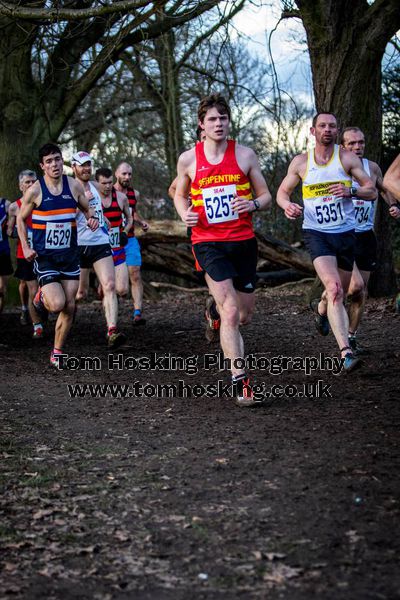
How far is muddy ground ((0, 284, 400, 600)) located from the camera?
3.85 meters

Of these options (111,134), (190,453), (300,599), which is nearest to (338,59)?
(190,453)

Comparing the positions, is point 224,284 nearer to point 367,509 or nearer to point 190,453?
point 190,453

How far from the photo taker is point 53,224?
9.67 meters

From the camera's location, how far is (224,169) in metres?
7.45

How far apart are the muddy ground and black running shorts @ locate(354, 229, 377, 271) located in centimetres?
96

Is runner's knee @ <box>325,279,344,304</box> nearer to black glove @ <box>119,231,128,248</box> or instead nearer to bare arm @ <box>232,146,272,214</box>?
bare arm @ <box>232,146,272,214</box>

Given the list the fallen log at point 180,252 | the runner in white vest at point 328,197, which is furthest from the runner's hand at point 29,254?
the fallen log at point 180,252

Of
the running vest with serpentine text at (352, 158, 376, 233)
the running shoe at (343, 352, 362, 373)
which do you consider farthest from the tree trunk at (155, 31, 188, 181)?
the running shoe at (343, 352, 362, 373)

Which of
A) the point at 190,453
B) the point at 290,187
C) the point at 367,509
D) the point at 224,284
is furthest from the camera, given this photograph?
the point at 290,187

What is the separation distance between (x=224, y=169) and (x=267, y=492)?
10.6 feet

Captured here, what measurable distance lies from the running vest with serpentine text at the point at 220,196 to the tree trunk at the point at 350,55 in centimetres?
632

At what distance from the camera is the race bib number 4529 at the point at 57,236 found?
9.62m

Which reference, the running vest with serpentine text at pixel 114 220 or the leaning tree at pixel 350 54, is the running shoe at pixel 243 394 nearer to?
the running vest with serpentine text at pixel 114 220

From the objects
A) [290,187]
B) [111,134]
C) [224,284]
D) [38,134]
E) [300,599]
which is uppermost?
[111,134]
